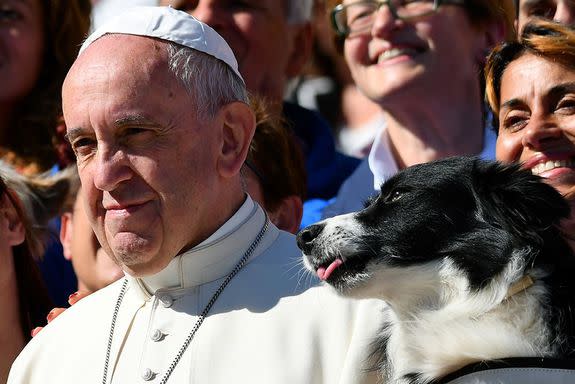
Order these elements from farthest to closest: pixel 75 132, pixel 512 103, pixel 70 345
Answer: pixel 512 103 → pixel 70 345 → pixel 75 132

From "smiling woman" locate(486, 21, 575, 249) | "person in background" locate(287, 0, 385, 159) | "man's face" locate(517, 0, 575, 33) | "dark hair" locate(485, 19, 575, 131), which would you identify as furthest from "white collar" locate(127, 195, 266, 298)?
"person in background" locate(287, 0, 385, 159)

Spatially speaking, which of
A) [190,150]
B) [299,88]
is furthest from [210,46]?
[299,88]

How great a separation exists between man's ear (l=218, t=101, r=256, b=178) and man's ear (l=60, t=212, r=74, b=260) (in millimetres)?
1591

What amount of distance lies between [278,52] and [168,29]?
2232 millimetres

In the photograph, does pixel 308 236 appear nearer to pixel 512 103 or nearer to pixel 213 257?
pixel 213 257

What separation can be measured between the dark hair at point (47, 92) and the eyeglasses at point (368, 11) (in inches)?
51.5

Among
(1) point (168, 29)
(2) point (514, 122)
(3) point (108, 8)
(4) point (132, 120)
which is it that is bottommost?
(3) point (108, 8)

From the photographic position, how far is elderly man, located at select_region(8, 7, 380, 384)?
13.5 feet

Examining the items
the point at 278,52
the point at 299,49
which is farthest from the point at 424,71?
the point at 299,49

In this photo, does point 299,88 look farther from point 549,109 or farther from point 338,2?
point 549,109

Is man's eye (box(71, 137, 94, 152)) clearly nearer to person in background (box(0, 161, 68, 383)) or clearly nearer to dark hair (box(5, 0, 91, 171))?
person in background (box(0, 161, 68, 383))

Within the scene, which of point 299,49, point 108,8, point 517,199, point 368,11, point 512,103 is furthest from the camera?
point 108,8

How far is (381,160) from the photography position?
19.7ft

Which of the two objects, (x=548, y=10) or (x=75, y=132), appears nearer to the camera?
(x=75, y=132)
